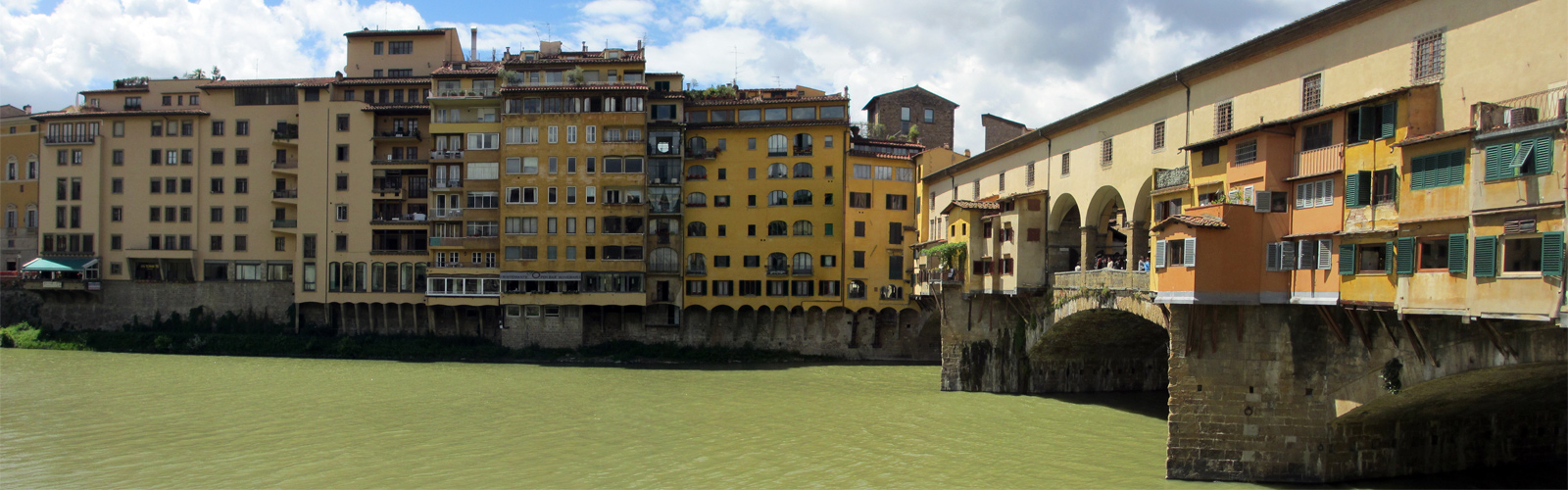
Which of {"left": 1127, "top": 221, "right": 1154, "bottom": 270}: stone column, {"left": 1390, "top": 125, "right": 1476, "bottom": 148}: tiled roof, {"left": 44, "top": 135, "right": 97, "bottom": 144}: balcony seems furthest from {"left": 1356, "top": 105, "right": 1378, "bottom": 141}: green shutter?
{"left": 44, "top": 135, "right": 97, "bottom": 144}: balcony

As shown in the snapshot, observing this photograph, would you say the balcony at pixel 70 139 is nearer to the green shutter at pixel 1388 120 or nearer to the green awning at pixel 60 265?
the green awning at pixel 60 265

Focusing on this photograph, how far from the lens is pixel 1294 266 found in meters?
22.0

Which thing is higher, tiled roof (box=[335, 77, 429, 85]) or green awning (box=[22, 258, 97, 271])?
tiled roof (box=[335, 77, 429, 85])

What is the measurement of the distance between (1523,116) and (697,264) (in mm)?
43333

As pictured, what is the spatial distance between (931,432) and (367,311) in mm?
40700

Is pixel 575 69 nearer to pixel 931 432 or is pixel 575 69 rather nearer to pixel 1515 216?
pixel 931 432

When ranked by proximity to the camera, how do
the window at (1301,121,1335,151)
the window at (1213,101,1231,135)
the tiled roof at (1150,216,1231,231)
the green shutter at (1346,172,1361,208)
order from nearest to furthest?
the green shutter at (1346,172,1361,208) < the window at (1301,121,1335,151) < the tiled roof at (1150,216,1231,231) < the window at (1213,101,1231,135)

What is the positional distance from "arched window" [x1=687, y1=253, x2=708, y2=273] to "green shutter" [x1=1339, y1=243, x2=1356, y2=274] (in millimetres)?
38563

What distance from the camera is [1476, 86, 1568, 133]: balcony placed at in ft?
52.7

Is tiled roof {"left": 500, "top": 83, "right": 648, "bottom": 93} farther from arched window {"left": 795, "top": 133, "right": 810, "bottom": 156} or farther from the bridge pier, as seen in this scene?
the bridge pier

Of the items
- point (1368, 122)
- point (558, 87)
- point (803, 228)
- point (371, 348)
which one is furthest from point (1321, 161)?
point (371, 348)

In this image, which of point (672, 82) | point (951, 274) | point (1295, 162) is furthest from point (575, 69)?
point (1295, 162)

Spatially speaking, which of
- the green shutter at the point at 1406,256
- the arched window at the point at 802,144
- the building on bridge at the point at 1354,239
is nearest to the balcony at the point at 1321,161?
the building on bridge at the point at 1354,239

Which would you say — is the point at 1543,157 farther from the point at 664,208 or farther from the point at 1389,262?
the point at 664,208
